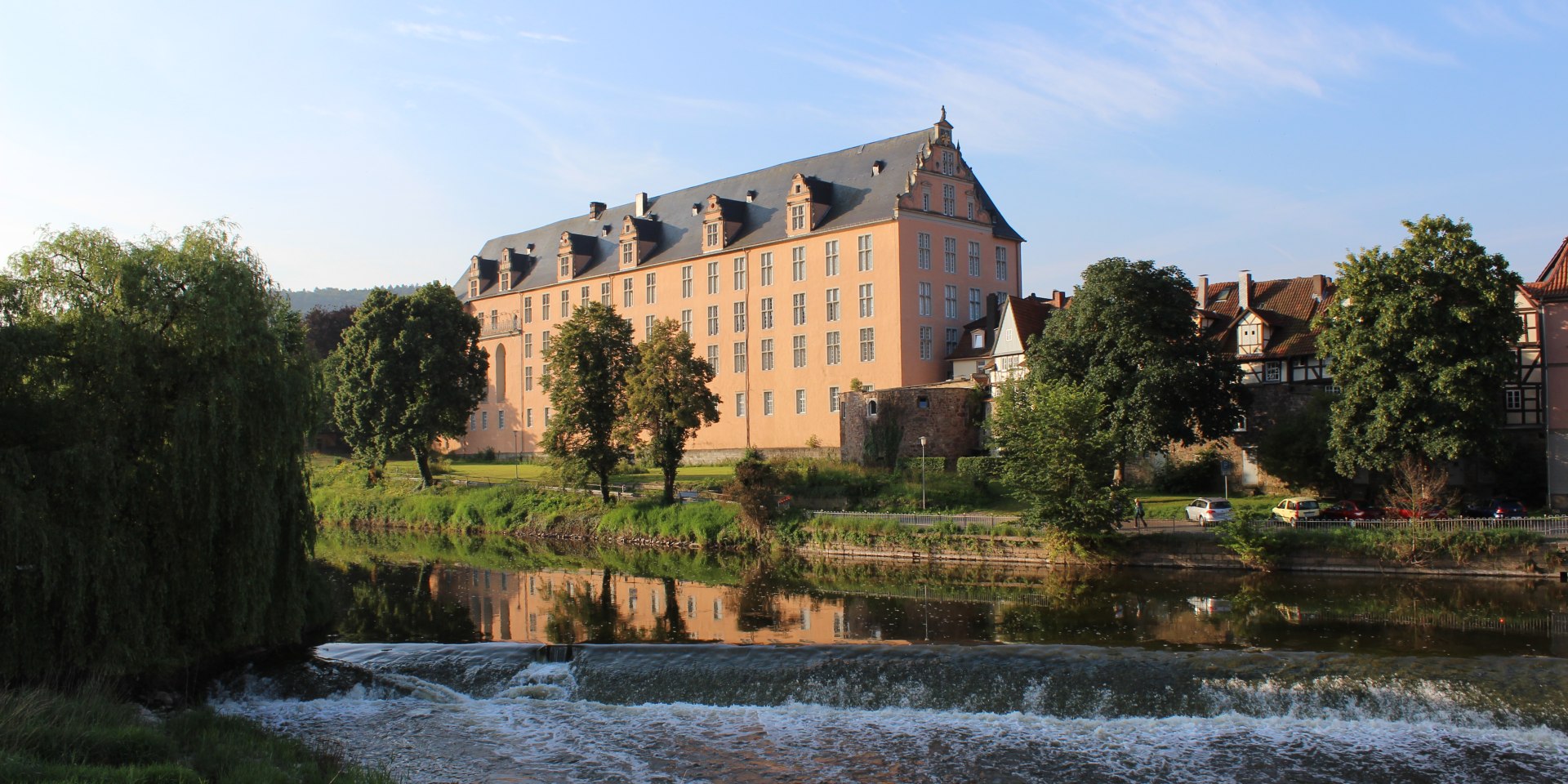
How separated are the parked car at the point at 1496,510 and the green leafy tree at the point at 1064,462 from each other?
9895 millimetres

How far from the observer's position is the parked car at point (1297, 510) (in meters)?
33.5

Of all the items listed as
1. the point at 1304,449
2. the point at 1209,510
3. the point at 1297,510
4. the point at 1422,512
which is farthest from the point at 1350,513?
the point at 1209,510

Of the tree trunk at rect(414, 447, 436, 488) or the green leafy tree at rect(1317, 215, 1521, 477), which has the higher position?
the green leafy tree at rect(1317, 215, 1521, 477)

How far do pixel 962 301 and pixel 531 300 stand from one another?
30842 mm

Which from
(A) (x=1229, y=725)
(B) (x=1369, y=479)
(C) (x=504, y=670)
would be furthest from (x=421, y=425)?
(A) (x=1229, y=725)

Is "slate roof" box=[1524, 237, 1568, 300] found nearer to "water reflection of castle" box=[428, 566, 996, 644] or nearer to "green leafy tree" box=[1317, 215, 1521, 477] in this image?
"green leafy tree" box=[1317, 215, 1521, 477]

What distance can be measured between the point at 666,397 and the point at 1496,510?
26.5 meters

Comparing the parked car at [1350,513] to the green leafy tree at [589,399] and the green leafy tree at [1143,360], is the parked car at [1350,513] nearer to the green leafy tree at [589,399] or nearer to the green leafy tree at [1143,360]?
the green leafy tree at [1143,360]

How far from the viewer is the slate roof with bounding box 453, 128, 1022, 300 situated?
5291cm

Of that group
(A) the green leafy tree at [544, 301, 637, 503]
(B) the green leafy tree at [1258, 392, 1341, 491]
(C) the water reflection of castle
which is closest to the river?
(C) the water reflection of castle

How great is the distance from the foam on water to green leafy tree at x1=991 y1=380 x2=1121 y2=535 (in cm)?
1541

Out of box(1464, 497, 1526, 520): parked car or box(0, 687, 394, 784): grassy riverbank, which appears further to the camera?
box(1464, 497, 1526, 520): parked car

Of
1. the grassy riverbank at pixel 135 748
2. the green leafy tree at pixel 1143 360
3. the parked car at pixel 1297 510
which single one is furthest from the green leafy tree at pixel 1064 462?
the grassy riverbank at pixel 135 748

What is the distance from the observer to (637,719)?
650 inches
